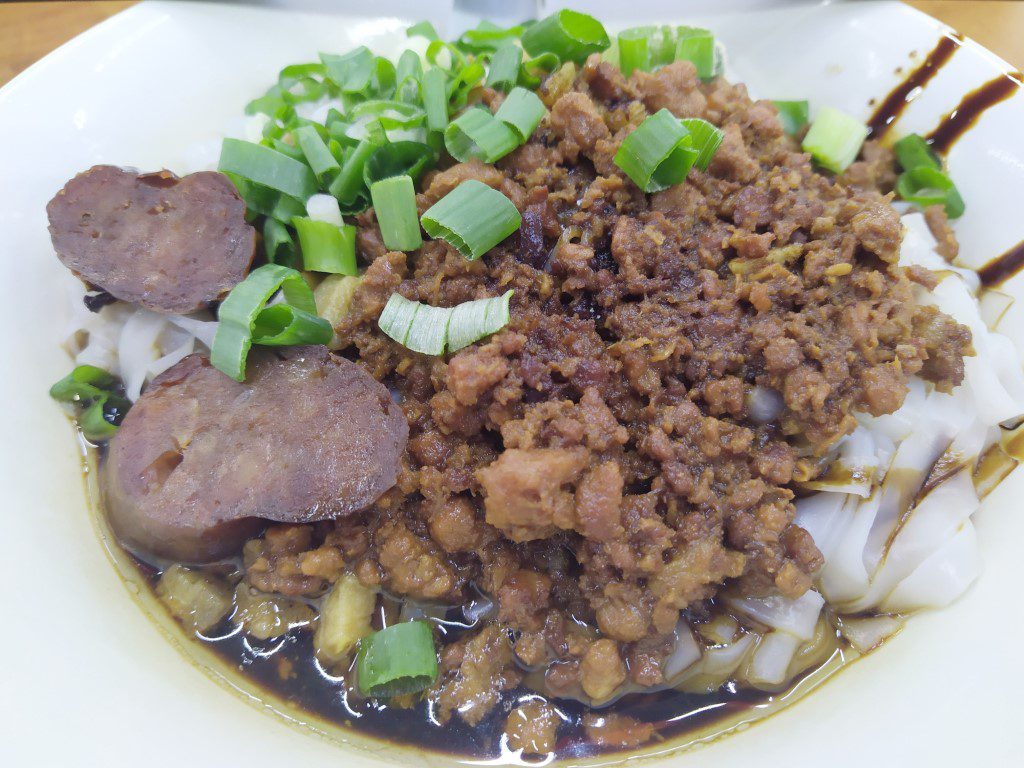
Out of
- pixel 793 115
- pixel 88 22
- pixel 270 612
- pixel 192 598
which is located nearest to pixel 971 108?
pixel 793 115

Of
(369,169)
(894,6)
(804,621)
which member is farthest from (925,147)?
(369,169)

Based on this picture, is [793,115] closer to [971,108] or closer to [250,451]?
[971,108]

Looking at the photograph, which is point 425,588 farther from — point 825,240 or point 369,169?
point 825,240

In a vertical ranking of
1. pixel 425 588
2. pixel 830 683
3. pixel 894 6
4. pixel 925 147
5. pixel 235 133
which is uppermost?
pixel 894 6

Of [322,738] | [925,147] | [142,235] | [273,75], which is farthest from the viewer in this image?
[273,75]

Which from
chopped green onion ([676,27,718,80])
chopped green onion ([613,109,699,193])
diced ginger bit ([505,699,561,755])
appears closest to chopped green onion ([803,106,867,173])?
chopped green onion ([676,27,718,80])

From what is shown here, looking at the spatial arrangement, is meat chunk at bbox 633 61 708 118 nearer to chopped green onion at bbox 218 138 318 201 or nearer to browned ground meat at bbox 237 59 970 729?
browned ground meat at bbox 237 59 970 729
